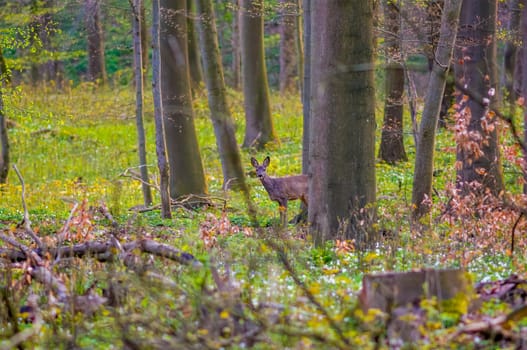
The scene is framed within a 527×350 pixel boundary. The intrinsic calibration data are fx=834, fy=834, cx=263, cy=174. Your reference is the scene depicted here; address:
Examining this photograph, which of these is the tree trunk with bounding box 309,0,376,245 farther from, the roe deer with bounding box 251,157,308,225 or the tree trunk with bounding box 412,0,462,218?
Answer: the roe deer with bounding box 251,157,308,225

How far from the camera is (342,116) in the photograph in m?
10.4

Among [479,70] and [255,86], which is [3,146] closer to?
[255,86]

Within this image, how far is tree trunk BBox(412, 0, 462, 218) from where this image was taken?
39.3 ft

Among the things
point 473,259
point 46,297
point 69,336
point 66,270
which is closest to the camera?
point 69,336

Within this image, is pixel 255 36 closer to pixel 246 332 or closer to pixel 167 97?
pixel 167 97

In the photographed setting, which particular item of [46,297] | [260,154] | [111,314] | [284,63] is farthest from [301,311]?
[284,63]

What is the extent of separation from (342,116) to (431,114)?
232 cm

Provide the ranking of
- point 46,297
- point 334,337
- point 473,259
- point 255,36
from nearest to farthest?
1. point 334,337
2. point 46,297
3. point 473,259
4. point 255,36

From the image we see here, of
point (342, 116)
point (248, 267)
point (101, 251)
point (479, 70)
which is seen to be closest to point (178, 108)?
point (479, 70)

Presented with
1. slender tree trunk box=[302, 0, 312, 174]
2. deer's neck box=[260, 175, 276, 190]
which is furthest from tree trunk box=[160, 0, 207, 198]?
slender tree trunk box=[302, 0, 312, 174]

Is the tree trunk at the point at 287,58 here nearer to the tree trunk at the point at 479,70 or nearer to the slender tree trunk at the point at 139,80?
the slender tree trunk at the point at 139,80

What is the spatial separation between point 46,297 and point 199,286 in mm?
1665

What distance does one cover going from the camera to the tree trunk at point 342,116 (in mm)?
10289

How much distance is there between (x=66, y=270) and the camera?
7.27 metres
